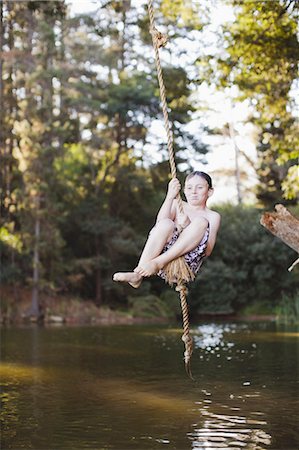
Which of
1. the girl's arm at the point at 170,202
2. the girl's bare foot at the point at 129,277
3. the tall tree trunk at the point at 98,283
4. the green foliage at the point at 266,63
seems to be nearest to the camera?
the girl's bare foot at the point at 129,277

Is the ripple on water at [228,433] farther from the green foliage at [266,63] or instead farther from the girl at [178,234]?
the green foliage at [266,63]

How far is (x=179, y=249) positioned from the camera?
468 cm

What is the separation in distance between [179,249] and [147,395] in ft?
12.4

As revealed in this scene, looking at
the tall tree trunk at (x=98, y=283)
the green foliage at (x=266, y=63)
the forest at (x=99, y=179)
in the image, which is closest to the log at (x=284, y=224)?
the green foliage at (x=266, y=63)

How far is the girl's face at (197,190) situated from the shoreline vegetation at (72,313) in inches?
599

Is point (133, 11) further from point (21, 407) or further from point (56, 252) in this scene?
point (21, 407)

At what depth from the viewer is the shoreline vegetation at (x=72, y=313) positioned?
67.5 ft

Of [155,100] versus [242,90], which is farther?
[155,100]

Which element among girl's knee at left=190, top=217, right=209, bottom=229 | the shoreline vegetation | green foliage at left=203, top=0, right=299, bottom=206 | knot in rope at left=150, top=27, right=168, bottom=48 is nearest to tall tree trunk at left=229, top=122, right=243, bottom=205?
the shoreline vegetation

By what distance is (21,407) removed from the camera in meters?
7.28

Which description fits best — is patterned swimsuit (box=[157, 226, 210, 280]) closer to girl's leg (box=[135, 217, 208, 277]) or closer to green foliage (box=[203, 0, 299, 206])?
girl's leg (box=[135, 217, 208, 277])

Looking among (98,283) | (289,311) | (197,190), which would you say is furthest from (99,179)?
(197,190)

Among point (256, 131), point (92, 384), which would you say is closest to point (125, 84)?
point (256, 131)

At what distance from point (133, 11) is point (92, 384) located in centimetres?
1628
